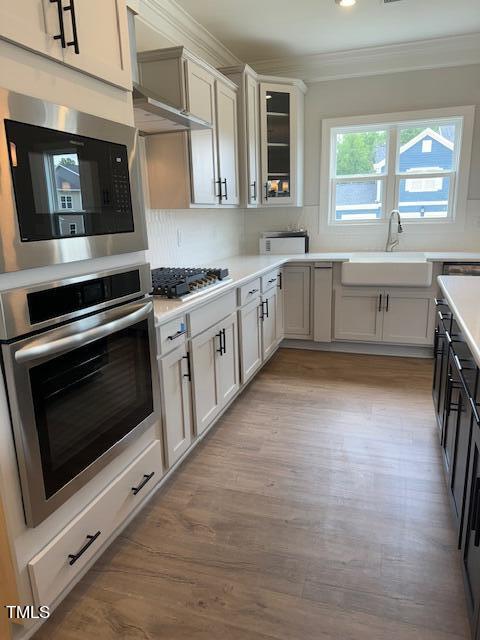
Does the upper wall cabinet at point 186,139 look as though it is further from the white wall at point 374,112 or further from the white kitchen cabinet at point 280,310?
the white wall at point 374,112

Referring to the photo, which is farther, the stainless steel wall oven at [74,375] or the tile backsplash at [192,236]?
the tile backsplash at [192,236]

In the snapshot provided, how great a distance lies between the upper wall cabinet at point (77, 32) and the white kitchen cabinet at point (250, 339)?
1733 millimetres

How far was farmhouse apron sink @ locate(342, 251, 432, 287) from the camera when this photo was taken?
374 centimetres

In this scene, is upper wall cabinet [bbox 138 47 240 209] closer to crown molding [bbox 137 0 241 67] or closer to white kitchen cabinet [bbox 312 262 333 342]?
crown molding [bbox 137 0 241 67]

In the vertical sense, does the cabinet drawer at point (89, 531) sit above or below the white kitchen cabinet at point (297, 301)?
below

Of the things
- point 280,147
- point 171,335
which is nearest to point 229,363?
point 171,335

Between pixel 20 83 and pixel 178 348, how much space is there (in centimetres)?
128

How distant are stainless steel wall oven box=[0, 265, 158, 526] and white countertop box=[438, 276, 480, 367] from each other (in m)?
1.21

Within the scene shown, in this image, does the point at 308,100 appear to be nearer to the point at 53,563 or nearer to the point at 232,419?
the point at 232,419

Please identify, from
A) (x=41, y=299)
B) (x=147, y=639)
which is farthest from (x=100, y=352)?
(x=147, y=639)

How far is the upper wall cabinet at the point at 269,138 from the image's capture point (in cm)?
370

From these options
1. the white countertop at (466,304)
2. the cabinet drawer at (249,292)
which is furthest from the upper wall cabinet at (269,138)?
the white countertop at (466,304)

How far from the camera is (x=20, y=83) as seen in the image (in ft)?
3.98

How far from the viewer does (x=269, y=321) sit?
12.3ft
